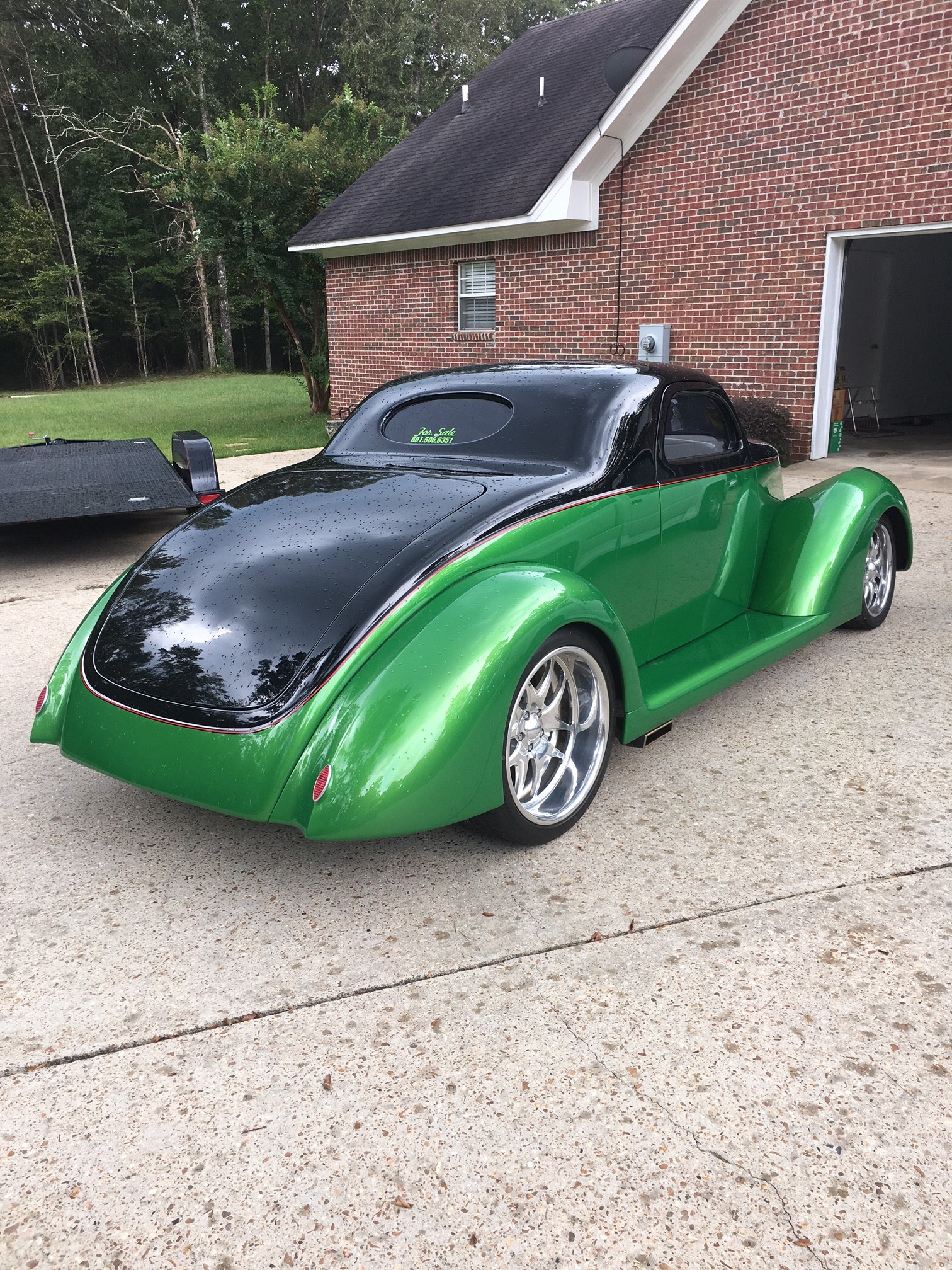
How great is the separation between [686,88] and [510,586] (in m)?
11.0

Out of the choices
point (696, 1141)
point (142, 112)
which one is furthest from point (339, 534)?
point (142, 112)

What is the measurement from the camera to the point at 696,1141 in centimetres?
208

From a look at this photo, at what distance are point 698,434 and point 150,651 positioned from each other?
8.43 feet

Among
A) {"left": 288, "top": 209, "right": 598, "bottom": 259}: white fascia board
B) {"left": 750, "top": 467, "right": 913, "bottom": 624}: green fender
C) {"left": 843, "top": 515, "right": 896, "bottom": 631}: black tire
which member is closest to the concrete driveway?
{"left": 750, "top": 467, "right": 913, "bottom": 624}: green fender

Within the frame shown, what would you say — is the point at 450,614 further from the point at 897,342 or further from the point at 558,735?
the point at 897,342

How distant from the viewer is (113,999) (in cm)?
258

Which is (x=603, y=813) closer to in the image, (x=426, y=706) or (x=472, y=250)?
(x=426, y=706)

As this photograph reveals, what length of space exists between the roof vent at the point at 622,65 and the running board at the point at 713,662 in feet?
35.6

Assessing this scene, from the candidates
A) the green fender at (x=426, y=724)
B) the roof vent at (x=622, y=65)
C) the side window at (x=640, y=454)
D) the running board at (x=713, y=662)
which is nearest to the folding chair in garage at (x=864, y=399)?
the roof vent at (x=622, y=65)

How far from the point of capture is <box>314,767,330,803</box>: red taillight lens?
108 inches

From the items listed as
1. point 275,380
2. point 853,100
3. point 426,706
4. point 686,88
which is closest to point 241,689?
point 426,706

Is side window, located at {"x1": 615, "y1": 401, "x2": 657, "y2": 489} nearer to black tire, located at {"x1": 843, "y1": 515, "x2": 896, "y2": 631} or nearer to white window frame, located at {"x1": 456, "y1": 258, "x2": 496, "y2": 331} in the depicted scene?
black tire, located at {"x1": 843, "y1": 515, "x2": 896, "y2": 631}

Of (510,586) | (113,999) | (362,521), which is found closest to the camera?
(113,999)

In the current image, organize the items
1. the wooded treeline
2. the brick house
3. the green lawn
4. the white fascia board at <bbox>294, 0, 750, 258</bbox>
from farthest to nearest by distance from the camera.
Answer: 1. the wooded treeline
2. the green lawn
3. the white fascia board at <bbox>294, 0, 750, 258</bbox>
4. the brick house
